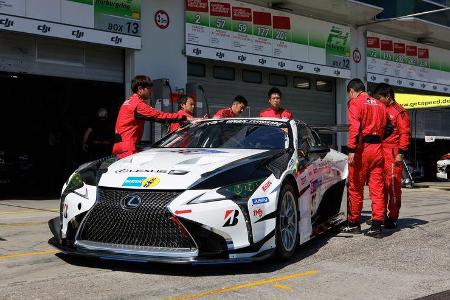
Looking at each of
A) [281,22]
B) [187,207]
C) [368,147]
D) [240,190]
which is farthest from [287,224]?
[281,22]

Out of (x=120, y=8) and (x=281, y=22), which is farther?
(x=281, y=22)

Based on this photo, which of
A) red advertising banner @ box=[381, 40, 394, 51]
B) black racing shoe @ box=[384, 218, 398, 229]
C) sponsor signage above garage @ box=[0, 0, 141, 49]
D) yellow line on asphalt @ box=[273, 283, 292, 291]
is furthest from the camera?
red advertising banner @ box=[381, 40, 394, 51]

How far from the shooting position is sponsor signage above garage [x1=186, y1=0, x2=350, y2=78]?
49.5 feet

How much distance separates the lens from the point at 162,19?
1423cm

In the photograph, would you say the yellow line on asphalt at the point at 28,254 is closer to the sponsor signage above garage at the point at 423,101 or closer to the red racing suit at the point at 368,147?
the red racing suit at the point at 368,147

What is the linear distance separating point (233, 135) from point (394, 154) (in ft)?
8.15

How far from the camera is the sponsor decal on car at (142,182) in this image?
4719 millimetres

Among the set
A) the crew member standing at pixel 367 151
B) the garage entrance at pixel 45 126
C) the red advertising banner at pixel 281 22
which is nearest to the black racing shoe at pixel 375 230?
the crew member standing at pixel 367 151

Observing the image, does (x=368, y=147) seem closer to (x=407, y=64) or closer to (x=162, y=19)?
(x=162, y=19)

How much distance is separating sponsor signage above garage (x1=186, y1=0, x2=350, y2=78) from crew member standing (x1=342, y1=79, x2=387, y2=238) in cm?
850

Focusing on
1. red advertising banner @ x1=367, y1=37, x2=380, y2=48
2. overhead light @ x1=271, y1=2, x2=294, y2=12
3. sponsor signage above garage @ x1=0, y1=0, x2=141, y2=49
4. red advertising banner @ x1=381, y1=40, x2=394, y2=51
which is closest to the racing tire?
sponsor signage above garage @ x1=0, y1=0, x2=141, y2=49

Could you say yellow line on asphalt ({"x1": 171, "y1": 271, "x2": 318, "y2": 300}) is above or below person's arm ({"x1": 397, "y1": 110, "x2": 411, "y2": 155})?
below

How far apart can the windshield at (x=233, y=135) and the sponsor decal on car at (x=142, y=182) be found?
1.36m

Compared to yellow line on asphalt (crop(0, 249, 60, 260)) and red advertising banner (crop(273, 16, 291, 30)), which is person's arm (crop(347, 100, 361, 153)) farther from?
red advertising banner (crop(273, 16, 291, 30))
